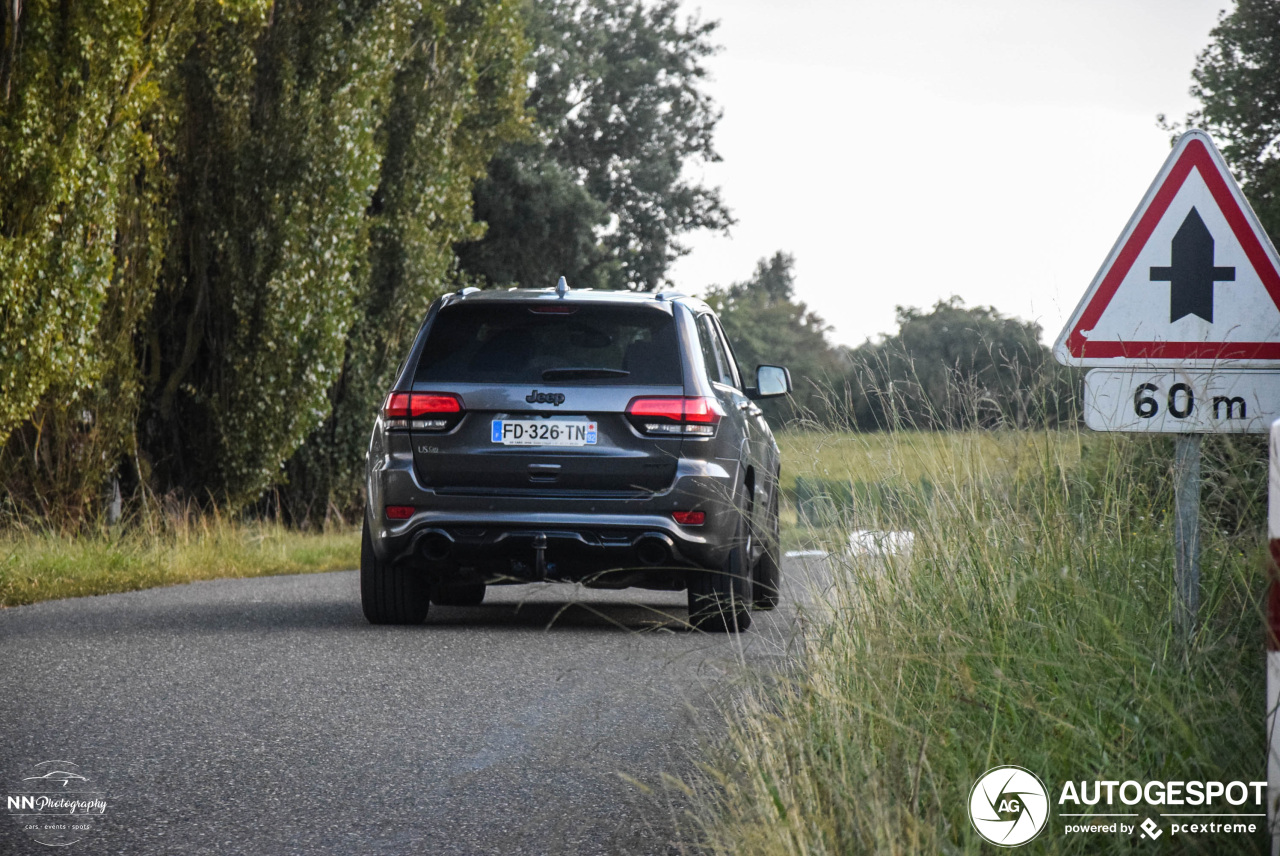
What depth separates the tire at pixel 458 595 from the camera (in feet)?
35.2

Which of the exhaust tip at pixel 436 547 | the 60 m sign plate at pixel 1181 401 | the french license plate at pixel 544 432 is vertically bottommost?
the exhaust tip at pixel 436 547

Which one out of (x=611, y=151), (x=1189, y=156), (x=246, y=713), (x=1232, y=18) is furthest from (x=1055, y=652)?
(x=611, y=151)

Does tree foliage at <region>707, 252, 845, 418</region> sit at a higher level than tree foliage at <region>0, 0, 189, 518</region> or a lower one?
lower

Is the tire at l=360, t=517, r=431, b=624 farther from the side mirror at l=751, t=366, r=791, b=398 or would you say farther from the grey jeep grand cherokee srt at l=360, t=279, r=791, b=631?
the side mirror at l=751, t=366, r=791, b=398

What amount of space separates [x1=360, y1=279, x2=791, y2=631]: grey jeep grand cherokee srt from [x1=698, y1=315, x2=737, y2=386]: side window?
0.27m

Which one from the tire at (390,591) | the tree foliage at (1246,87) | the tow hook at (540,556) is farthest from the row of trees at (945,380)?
the tree foliage at (1246,87)

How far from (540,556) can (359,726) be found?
8.07 feet

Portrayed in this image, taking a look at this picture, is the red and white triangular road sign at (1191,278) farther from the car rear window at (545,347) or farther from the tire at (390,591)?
the tire at (390,591)

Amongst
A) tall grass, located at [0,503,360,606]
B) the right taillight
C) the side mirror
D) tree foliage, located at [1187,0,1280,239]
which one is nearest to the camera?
the right taillight

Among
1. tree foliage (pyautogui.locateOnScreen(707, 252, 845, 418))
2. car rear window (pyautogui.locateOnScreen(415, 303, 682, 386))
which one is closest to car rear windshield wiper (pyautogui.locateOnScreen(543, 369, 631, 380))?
car rear window (pyautogui.locateOnScreen(415, 303, 682, 386))

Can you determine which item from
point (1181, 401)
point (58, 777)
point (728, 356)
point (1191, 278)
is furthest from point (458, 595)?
point (1191, 278)

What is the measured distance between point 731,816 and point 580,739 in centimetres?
183

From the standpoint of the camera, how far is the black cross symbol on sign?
5039 mm

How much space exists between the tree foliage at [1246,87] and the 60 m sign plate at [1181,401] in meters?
13.6
